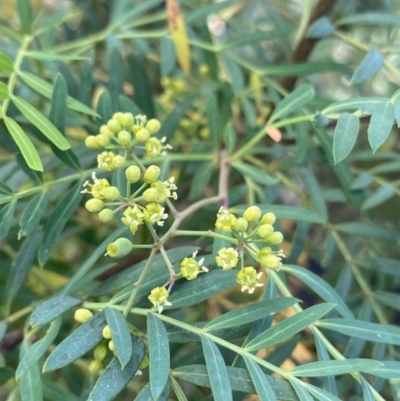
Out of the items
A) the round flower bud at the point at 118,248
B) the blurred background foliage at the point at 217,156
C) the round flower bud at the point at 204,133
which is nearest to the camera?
the round flower bud at the point at 118,248

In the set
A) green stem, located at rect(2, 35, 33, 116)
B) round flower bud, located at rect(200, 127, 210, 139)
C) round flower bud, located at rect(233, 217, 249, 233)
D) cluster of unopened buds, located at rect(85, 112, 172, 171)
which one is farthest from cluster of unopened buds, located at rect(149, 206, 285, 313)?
round flower bud, located at rect(200, 127, 210, 139)

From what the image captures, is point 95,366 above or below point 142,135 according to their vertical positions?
below

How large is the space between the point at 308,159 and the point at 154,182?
311 millimetres

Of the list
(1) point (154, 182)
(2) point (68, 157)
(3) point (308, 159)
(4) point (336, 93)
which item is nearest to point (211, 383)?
(1) point (154, 182)

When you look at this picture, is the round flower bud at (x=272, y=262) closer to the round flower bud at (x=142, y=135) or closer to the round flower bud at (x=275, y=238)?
the round flower bud at (x=275, y=238)

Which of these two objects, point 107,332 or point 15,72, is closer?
point 107,332

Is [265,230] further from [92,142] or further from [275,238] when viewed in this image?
[92,142]

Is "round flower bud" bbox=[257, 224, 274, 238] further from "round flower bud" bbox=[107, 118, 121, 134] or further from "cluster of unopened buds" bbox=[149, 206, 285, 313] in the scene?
"round flower bud" bbox=[107, 118, 121, 134]

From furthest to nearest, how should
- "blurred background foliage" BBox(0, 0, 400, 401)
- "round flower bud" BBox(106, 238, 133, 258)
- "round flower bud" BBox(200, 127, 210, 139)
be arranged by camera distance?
"round flower bud" BBox(200, 127, 210, 139), "blurred background foliage" BBox(0, 0, 400, 401), "round flower bud" BBox(106, 238, 133, 258)

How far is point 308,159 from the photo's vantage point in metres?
0.66

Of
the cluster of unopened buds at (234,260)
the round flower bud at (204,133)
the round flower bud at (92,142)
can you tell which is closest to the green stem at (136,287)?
the cluster of unopened buds at (234,260)

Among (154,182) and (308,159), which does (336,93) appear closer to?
(308,159)

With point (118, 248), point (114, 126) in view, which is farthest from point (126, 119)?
point (118, 248)

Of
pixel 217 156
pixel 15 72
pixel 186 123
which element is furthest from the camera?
pixel 186 123
